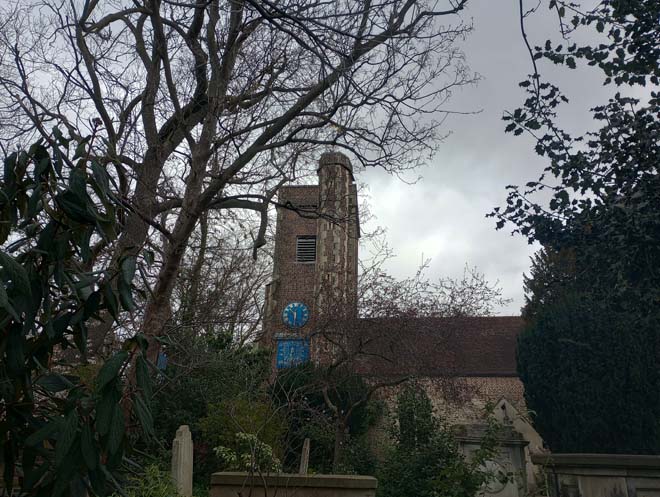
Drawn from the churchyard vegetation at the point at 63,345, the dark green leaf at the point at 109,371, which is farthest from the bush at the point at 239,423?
the dark green leaf at the point at 109,371

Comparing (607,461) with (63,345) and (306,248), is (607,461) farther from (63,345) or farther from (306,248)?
(306,248)

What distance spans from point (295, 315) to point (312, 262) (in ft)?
24.7

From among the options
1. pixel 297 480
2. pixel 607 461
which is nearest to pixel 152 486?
pixel 297 480

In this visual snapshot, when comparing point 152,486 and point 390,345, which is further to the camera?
point 390,345

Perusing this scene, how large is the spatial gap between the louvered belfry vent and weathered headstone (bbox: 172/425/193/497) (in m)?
18.2

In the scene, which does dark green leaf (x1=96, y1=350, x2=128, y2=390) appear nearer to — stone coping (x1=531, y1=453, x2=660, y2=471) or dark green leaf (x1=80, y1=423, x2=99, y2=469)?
dark green leaf (x1=80, y1=423, x2=99, y2=469)

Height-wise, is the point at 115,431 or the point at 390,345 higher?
the point at 390,345

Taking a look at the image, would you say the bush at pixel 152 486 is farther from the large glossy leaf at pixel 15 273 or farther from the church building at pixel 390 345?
the large glossy leaf at pixel 15 273

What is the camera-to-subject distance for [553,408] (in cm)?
1302

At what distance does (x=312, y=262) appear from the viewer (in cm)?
2544

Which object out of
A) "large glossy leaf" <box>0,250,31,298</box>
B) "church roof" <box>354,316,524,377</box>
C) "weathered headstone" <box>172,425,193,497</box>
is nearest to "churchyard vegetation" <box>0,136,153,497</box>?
"large glossy leaf" <box>0,250,31,298</box>

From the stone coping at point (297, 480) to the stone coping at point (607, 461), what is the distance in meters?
2.35

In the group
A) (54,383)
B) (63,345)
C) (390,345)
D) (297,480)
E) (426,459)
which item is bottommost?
(426,459)

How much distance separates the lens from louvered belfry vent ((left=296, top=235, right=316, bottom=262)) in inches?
1013
